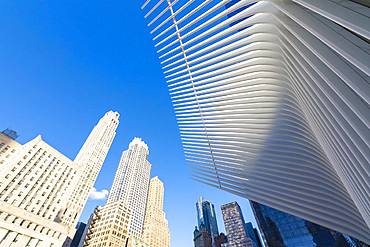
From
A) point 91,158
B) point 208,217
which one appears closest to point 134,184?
point 91,158

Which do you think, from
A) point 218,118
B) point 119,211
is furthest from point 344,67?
point 119,211

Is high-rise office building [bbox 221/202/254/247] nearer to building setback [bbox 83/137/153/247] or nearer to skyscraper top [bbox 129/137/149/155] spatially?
building setback [bbox 83/137/153/247]

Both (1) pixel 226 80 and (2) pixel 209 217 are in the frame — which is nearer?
(1) pixel 226 80

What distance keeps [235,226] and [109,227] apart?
77149 mm

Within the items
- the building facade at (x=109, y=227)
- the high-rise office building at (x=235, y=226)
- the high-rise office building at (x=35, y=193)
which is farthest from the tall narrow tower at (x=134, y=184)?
the high-rise office building at (x=235, y=226)

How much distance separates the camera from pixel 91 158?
8744 cm

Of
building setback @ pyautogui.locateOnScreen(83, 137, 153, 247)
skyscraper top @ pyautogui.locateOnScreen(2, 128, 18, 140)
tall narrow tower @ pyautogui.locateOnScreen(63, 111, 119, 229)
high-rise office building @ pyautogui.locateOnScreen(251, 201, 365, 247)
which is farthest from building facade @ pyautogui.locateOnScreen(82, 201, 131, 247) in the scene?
high-rise office building @ pyautogui.locateOnScreen(251, 201, 365, 247)

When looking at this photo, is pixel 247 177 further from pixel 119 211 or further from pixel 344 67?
pixel 119 211

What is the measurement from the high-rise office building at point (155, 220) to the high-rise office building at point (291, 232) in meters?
64.8

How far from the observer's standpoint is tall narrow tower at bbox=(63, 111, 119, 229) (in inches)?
2844

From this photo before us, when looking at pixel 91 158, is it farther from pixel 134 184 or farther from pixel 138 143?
pixel 138 143

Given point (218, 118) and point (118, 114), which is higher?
point (118, 114)

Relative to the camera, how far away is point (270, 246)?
52094 mm

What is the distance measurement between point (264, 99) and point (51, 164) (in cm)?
7119
